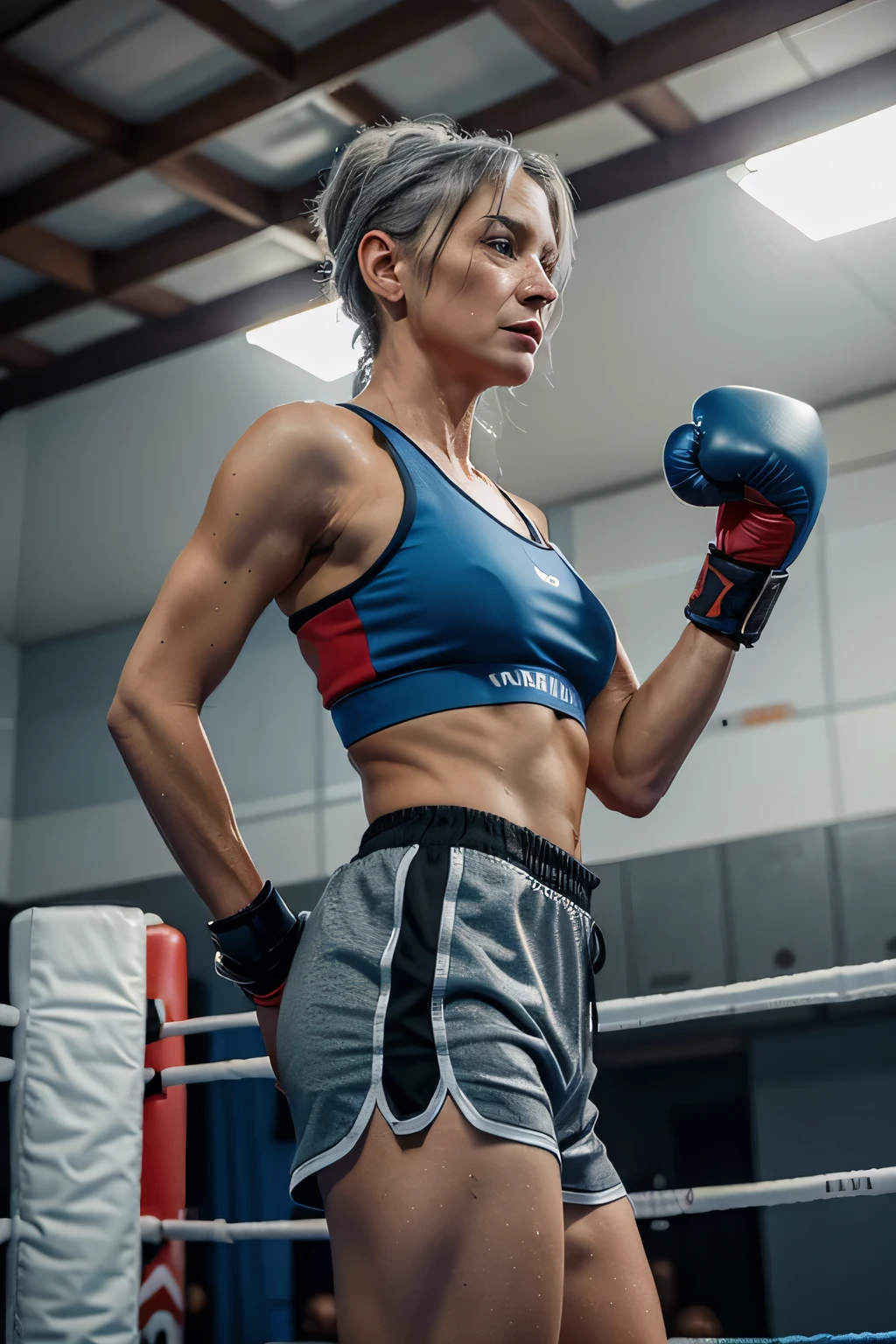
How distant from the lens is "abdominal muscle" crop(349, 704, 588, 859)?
1.14 metres

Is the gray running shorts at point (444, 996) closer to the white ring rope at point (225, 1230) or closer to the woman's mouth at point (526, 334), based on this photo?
the woman's mouth at point (526, 334)

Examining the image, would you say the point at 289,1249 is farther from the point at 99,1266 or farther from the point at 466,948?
the point at 466,948

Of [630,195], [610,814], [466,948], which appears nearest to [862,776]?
[610,814]

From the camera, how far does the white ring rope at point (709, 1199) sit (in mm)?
2156

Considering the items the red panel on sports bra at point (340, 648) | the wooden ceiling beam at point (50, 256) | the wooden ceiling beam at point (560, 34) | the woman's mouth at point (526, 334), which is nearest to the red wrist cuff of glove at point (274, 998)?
the red panel on sports bra at point (340, 648)

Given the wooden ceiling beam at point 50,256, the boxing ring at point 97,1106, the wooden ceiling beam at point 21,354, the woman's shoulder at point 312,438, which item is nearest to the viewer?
the woman's shoulder at point 312,438

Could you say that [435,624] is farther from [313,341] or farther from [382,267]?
[313,341]

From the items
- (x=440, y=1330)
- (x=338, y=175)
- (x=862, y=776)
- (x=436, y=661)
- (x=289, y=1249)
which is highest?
(x=338, y=175)

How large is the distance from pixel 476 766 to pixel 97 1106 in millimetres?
1977

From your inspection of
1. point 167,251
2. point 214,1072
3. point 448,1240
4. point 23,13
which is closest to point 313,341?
point 167,251

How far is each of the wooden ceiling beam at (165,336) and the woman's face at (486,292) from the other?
329 cm

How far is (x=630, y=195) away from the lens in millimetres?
4160

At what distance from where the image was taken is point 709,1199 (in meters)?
2.33

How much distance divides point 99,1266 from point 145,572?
2900mm
